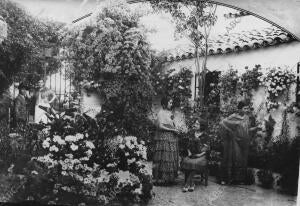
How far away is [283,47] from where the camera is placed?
4.41 meters

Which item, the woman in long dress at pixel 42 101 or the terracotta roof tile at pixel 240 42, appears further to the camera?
the woman in long dress at pixel 42 101

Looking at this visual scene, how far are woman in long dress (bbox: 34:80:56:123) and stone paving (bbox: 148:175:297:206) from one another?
167 centimetres

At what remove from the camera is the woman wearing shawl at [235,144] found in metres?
4.50

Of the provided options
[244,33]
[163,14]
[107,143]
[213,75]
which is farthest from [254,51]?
[107,143]

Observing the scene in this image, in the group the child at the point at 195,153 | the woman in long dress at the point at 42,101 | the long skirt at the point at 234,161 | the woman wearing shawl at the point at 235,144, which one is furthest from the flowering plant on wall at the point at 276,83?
the woman in long dress at the point at 42,101

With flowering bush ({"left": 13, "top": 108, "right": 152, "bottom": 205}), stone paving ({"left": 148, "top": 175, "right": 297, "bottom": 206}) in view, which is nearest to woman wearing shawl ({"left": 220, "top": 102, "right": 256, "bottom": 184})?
stone paving ({"left": 148, "top": 175, "right": 297, "bottom": 206})

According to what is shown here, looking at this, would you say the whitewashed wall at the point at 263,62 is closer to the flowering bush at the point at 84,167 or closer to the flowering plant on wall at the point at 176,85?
the flowering plant on wall at the point at 176,85

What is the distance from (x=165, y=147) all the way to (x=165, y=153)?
0.07m

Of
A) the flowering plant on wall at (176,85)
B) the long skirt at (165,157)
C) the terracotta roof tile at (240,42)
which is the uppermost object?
the terracotta roof tile at (240,42)

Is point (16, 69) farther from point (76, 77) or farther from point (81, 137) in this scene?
point (81, 137)

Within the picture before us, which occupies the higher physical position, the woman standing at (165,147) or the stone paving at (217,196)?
the woman standing at (165,147)

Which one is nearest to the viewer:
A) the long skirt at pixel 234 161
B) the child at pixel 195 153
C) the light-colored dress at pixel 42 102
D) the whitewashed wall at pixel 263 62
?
the whitewashed wall at pixel 263 62

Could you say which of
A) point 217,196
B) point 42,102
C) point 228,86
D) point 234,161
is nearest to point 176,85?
point 228,86

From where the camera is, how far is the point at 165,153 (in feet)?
15.4
